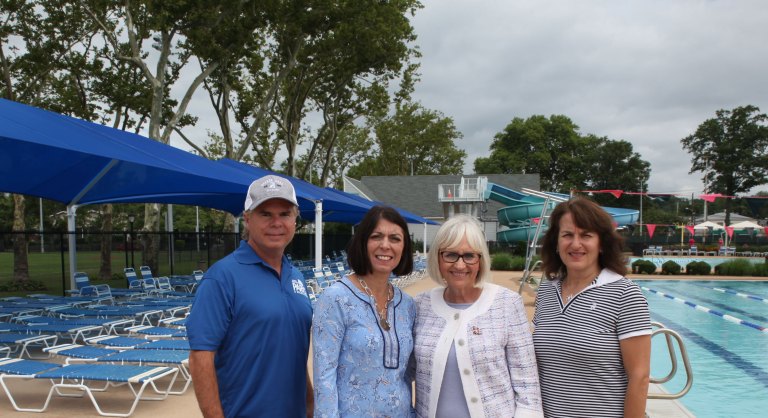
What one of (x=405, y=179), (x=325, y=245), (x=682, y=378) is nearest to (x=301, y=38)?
(x=325, y=245)

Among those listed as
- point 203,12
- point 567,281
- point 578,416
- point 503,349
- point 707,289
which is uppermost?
point 203,12

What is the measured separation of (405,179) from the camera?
44625 mm

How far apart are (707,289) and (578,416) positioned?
18.6 meters

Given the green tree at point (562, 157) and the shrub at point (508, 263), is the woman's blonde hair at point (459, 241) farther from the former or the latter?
the green tree at point (562, 157)

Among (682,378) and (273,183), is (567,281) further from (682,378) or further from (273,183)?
(682,378)

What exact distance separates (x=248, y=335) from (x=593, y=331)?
1270mm

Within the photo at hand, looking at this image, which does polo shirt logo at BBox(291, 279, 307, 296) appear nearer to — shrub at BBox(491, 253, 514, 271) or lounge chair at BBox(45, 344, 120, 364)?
lounge chair at BBox(45, 344, 120, 364)

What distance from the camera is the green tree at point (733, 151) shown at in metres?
63.7

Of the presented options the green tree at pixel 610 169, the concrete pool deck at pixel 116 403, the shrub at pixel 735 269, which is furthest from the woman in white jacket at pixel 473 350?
the green tree at pixel 610 169

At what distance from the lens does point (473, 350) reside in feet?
6.60

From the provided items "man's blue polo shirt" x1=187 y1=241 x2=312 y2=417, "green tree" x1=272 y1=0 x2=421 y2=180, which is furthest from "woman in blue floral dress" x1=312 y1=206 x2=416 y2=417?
"green tree" x1=272 y1=0 x2=421 y2=180

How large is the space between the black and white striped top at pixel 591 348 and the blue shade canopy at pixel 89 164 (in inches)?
221

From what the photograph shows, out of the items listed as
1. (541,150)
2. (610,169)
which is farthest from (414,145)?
(610,169)

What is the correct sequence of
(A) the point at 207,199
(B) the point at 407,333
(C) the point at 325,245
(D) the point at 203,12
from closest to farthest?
(B) the point at 407,333 < (D) the point at 203,12 < (A) the point at 207,199 < (C) the point at 325,245
